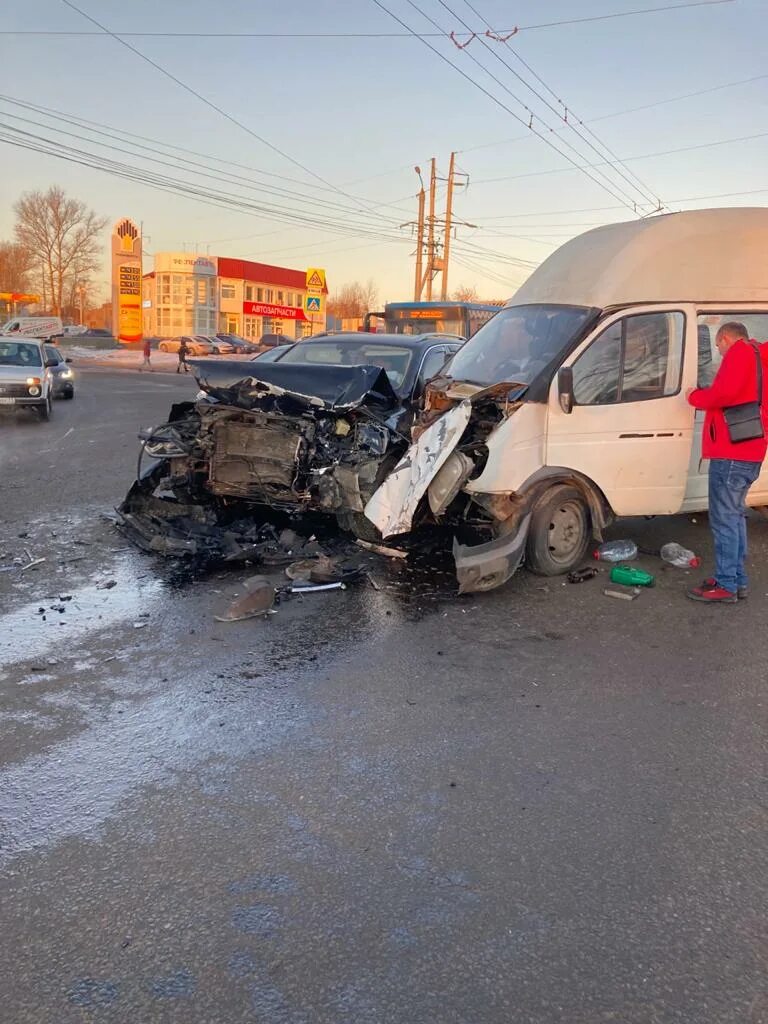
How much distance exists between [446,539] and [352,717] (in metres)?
3.27

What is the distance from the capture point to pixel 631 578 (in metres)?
6.11

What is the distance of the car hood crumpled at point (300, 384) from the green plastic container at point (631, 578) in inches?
93.9

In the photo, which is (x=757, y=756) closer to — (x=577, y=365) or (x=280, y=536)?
(x=577, y=365)

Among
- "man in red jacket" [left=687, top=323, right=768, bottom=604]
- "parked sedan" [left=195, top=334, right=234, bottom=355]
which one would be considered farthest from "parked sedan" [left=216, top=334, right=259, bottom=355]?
"man in red jacket" [left=687, top=323, right=768, bottom=604]

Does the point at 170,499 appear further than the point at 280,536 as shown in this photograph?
Yes

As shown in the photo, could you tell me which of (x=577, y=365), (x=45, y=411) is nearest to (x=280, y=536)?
(x=577, y=365)

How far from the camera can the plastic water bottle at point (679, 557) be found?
6.66 m

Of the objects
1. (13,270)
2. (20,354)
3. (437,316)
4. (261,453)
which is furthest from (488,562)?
(13,270)

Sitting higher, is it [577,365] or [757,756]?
[577,365]

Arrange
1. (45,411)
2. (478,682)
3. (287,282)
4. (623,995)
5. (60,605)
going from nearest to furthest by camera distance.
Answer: (623,995)
(478,682)
(60,605)
(45,411)
(287,282)

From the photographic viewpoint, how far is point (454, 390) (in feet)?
20.7

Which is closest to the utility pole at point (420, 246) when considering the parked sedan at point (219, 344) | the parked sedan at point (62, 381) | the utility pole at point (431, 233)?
the utility pole at point (431, 233)

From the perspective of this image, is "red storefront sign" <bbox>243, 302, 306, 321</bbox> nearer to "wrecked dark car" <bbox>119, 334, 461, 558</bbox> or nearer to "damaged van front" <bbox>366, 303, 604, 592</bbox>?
"wrecked dark car" <bbox>119, 334, 461, 558</bbox>

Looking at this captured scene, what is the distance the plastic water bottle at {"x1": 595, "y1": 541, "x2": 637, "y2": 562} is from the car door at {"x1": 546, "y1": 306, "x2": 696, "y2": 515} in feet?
1.27
